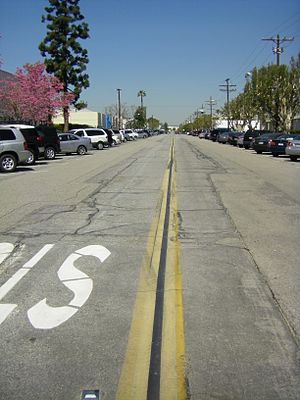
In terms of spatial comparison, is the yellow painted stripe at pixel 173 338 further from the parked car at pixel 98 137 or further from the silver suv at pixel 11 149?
the parked car at pixel 98 137

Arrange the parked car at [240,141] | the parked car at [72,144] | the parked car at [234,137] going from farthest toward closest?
the parked car at [234,137] → the parked car at [240,141] → the parked car at [72,144]

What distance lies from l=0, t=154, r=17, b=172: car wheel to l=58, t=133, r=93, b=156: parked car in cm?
1321

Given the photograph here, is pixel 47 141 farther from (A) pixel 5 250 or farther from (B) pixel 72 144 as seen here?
(A) pixel 5 250

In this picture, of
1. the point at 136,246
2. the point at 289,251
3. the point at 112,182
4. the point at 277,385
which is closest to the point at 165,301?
the point at 277,385

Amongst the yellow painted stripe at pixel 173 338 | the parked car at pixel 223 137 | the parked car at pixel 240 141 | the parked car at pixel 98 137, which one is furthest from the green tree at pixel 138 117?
the yellow painted stripe at pixel 173 338

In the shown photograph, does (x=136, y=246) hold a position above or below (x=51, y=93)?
below

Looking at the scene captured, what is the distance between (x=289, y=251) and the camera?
7188 millimetres

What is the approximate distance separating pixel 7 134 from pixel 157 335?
1691cm

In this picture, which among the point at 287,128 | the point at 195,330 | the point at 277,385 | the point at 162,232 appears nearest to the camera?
the point at 277,385

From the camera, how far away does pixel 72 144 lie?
34.5m

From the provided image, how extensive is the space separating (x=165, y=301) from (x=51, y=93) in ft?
155

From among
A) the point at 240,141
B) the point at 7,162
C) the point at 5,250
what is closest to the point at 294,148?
the point at 7,162

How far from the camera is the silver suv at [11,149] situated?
19.7 metres

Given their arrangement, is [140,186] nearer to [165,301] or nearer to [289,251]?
[289,251]
